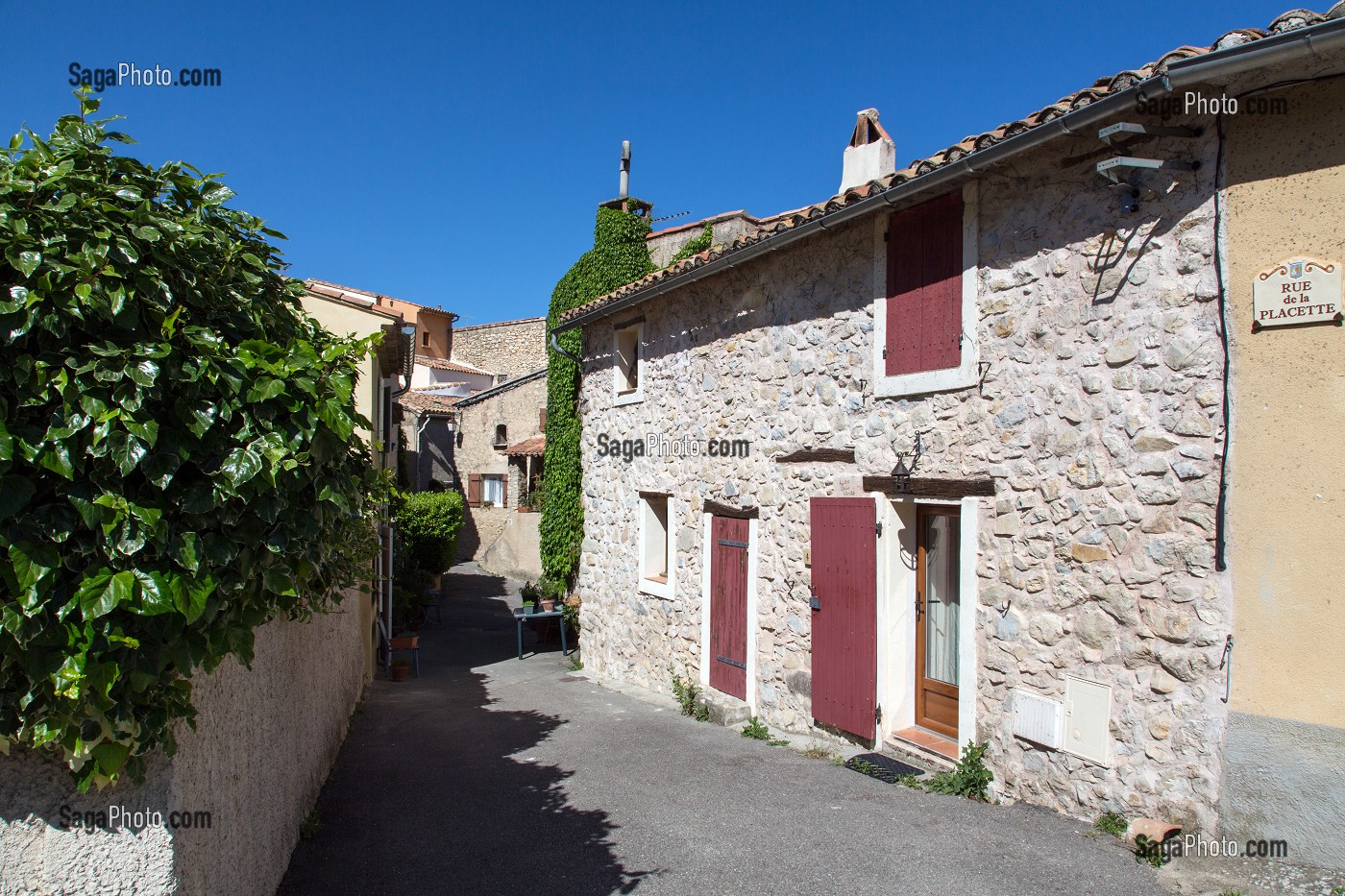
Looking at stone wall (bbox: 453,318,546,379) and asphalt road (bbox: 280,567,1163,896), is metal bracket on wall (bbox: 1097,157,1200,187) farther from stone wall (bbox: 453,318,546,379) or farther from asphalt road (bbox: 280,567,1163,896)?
stone wall (bbox: 453,318,546,379)

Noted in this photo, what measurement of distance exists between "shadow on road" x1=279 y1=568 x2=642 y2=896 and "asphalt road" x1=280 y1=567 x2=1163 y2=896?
18 millimetres

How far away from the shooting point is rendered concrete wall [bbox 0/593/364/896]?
2.75 m

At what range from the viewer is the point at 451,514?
21.5 meters

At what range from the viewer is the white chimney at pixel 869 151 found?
9.34 metres

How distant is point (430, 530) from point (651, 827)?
1604cm

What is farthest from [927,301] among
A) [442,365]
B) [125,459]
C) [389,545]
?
[442,365]

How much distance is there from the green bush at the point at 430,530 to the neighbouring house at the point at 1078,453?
1333 centimetres

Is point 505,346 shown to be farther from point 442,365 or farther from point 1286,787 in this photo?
point 1286,787

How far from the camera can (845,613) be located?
24.4 ft

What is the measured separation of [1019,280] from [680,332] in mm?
4888
